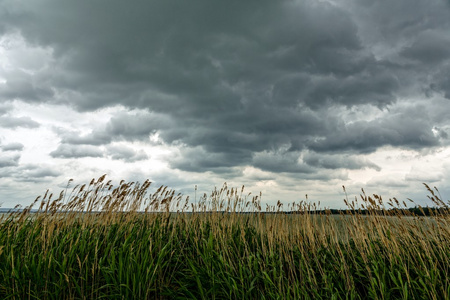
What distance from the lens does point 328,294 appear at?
15.3ft

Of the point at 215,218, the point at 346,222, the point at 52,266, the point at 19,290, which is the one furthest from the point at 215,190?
the point at 19,290

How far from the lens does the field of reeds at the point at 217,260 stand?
15.0 ft

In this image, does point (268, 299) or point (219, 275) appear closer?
point (268, 299)

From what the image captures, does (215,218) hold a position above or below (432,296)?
above

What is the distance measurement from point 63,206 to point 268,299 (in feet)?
17.2

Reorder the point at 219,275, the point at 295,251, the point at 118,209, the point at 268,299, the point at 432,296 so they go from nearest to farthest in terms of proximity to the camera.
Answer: the point at 432,296, the point at 268,299, the point at 219,275, the point at 295,251, the point at 118,209

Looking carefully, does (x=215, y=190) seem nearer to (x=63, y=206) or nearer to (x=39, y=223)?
(x=63, y=206)

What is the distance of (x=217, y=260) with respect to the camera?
533cm

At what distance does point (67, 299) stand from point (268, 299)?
3.12 meters

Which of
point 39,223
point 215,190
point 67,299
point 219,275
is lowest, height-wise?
point 67,299

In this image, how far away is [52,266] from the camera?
506 centimetres

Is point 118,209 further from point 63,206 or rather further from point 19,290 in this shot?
point 19,290

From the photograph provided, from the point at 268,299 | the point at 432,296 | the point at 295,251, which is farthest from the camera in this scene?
the point at 295,251

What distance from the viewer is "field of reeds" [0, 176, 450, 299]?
4.58m
